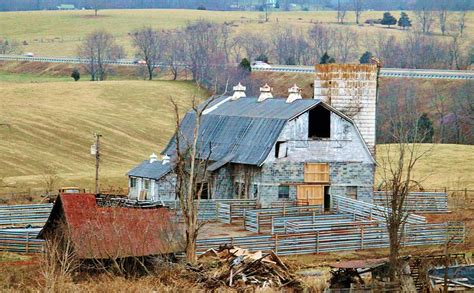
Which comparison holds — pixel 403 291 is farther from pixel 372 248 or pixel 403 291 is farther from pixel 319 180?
pixel 319 180

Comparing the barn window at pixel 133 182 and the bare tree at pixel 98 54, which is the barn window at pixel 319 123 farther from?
the bare tree at pixel 98 54

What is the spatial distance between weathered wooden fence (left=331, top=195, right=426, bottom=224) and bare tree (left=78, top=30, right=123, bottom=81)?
80.9m

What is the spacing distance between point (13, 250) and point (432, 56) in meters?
107

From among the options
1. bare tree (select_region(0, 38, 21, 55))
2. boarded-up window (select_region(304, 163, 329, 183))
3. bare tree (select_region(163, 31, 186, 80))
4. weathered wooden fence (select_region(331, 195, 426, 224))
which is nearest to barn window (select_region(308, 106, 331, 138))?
boarded-up window (select_region(304, 163, 329, 183))

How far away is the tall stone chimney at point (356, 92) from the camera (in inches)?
2002

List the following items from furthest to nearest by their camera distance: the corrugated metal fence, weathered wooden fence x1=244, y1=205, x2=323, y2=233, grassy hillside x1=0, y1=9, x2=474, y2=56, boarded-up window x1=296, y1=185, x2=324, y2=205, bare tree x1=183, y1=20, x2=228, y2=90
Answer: grassy hillside x1=0, y1=9, x2=474, y2=56
bare tree x1=183, y1=20, x2=228, y2=90
boarded-up window x1=296, y1=185, x2=324, y2=205
the corrugated metal fence
weathered wooden fence x1=244, y1=205, x2=323, y2=233

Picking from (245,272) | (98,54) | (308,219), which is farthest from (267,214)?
(98,54)

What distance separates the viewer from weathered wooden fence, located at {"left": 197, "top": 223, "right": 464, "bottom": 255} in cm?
3547

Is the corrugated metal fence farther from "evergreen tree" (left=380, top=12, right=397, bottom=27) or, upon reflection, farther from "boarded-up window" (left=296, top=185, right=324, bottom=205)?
"evergreen tree" (left=380, top=12, right=397, bottom=27)

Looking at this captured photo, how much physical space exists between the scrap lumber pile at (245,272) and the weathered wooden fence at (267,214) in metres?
8.50

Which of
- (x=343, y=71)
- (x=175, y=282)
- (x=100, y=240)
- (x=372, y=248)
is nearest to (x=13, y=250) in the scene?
(x=100, y=240)

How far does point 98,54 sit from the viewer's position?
130500 millimetres

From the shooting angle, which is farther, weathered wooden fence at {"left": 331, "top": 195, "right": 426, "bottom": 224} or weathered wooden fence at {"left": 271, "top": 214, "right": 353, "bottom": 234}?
weathered wooden fence at {"left": 331, "top": 195, "right": 426, "bottom": 224}

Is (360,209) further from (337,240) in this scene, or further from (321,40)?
(321,40)
